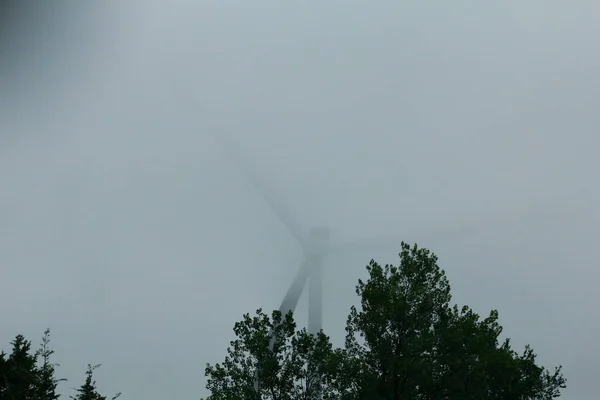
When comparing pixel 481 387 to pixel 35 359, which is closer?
pixel 481 387

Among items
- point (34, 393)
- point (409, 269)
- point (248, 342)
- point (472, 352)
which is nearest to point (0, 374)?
point (34, 393)

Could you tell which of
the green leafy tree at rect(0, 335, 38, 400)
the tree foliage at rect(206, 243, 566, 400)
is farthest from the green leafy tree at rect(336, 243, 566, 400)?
the green leafy tree at rect(0, 335, 38, 400)

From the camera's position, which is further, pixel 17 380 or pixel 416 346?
pixel 17 380

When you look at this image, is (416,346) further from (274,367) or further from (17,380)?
(17,380)

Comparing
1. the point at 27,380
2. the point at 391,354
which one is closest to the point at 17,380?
the point at 27,380

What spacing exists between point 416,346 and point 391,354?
1.92 meters

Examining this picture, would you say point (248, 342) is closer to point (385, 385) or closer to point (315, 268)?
point (385, 385)

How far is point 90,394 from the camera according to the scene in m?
46.2

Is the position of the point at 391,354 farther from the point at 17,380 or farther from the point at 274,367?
the point at 17,380

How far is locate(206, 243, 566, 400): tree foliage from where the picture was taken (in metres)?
36.7

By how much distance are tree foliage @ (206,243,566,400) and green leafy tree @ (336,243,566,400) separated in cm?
7

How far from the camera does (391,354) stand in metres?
37.4

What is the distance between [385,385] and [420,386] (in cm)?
233

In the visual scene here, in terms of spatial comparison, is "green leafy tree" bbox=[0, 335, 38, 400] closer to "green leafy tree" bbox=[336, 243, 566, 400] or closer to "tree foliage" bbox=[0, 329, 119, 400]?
"tree foliage" bbox=[0, 329, 119, 400]
